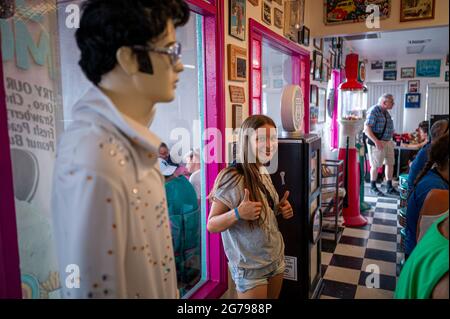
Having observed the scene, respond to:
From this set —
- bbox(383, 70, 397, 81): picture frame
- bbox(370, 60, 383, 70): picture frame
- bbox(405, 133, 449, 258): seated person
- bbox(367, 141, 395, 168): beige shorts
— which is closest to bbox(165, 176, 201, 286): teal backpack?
bbox(405, 133, 449, 258): seated person

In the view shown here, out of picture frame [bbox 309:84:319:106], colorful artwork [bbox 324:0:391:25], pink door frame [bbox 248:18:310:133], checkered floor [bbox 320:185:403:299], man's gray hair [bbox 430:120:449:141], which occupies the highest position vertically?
colorful artwork [bbox 324:0:391:25]

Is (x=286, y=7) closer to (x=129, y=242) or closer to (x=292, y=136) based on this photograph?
(x=292, y=136)

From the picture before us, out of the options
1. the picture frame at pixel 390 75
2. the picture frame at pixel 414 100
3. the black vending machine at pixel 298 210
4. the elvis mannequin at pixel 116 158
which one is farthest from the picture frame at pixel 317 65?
the elvis mannequin at pixel 116 158

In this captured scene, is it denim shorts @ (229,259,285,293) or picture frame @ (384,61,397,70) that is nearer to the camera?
denim shorts @ (229,259,285,293)

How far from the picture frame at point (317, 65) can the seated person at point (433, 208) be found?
3.77m

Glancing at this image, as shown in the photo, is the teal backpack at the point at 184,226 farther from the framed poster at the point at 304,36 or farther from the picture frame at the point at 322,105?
the picture frame at the point at 322,105

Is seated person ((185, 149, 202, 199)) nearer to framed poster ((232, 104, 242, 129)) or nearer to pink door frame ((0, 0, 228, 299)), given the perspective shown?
pink door frame ((0, 0, 228, 299))

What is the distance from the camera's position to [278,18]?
3.20 meters

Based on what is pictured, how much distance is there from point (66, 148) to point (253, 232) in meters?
1.07

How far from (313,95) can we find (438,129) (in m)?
3.87

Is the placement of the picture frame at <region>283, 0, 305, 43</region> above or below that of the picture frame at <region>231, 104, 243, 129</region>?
above

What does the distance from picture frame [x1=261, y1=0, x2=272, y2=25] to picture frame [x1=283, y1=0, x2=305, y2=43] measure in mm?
408

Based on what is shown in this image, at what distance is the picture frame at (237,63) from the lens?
2.32m

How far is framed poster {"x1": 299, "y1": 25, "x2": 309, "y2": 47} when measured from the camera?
3.76m
